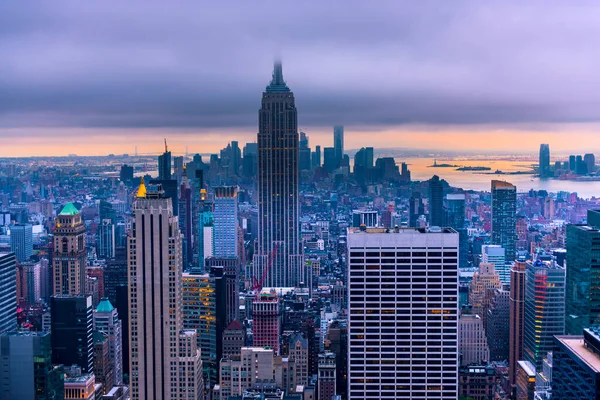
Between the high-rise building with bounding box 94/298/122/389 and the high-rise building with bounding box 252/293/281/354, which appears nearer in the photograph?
the high-rise building with bounding box 94/298/122/389

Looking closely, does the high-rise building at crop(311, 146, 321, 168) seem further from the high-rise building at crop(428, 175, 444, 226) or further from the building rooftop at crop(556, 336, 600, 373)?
the building rooftop at crop(556, 336, 600, 373)

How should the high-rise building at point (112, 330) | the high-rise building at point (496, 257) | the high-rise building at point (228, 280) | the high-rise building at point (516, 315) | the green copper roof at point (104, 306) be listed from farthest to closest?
the high-rise building at point (496, 257) → the high-rise building at point (228, 280) → the high-rise building at point (516, 315) → the green copper roof at point (104, 306) → the high-rise building at point (112, 330)

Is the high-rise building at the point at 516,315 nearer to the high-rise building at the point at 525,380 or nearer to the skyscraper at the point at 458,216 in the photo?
the high-rise building at the point at 525,380

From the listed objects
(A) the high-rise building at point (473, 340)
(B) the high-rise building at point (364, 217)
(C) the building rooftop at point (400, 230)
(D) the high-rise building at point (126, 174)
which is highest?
(D) the high-rise building at point (126, 174)

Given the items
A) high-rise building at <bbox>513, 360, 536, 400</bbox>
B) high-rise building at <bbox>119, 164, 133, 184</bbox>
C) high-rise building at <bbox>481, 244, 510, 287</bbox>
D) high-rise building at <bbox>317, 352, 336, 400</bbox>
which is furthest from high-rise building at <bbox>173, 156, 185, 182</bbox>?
high-rise building at <bbox>481, 244, 510, 287</bbox>

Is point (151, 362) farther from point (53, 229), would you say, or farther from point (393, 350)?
point (53, 229)

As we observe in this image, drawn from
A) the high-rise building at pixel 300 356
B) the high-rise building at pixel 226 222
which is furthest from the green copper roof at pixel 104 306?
the high-rise building at pixel 226 222
